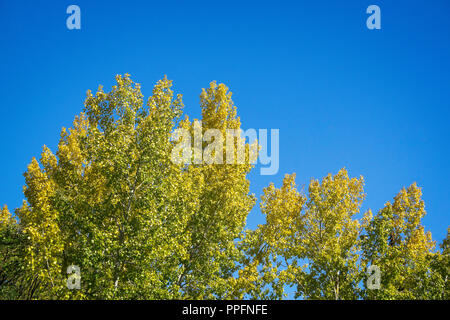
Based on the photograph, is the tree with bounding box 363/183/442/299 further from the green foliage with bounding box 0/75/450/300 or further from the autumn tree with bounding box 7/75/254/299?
the autumn tree with bounding box 7/75/254/299

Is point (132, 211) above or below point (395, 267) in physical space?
above

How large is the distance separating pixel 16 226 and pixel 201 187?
15.7 meters

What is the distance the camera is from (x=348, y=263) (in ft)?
69.6

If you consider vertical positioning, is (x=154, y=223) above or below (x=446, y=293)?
→ above

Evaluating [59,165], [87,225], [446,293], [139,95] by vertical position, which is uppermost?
[139,95]

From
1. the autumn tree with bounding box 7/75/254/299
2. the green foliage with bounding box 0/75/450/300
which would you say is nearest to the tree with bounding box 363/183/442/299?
the green foliage with bounding box 0/75/450/300

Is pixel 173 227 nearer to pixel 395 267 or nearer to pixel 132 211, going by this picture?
pixel 132 211

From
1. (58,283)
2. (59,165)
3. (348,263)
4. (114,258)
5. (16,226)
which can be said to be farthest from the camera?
(16,226)

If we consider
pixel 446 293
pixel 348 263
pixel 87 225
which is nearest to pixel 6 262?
pixel 87 225

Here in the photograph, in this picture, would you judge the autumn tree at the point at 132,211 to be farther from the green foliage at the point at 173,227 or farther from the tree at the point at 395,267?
the tree at the point at 395,267

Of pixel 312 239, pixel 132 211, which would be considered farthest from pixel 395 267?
pixel 132 211

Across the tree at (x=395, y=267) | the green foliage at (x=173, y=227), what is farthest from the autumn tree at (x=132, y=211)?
the tree at (x=395, y=267)
